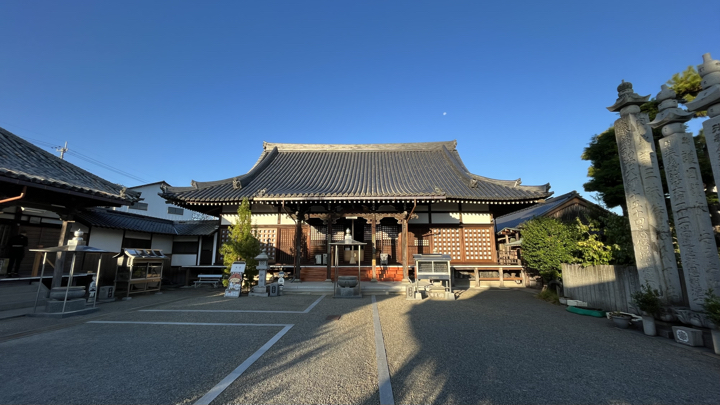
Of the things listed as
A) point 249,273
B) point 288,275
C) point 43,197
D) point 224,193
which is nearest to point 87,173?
point 43,197

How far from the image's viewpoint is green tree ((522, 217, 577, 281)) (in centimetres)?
877

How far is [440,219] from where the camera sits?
14.1 metres

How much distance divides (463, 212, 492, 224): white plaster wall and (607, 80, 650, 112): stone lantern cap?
308 inches

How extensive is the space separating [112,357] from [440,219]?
1269 centimetres

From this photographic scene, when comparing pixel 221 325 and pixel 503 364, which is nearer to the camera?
pixel 503 364

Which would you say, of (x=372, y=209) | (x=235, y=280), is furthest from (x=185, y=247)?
(x=372, y=209)

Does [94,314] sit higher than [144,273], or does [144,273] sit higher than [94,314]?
[144,273]

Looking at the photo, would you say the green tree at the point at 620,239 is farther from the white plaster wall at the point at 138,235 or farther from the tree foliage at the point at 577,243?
the white plaster wall at the point at 138,235

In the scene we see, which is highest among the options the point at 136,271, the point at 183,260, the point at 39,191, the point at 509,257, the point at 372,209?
the point at 372,209

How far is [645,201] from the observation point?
19.3 ft

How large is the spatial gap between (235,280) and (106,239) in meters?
7.32

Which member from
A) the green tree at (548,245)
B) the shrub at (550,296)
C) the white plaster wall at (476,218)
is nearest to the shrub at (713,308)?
the green tree at (548,245)

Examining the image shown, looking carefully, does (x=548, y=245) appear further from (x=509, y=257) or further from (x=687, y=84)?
(x=687, y=84)

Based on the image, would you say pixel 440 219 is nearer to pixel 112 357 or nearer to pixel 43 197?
pixel 112 357
